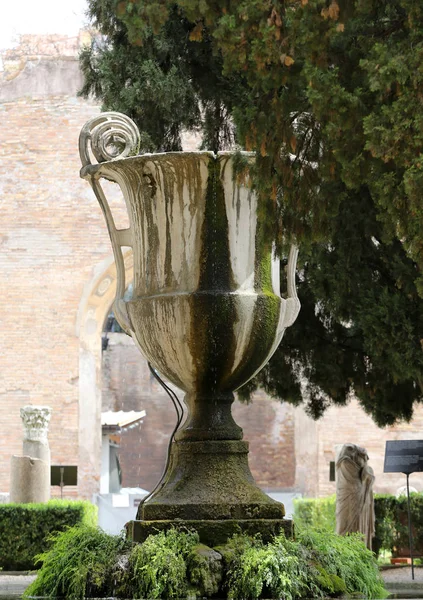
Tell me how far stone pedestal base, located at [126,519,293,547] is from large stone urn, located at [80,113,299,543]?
0.37ft

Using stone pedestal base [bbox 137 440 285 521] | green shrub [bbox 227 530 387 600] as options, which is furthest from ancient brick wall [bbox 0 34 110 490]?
green shrub [bbox 227 530 387 600]

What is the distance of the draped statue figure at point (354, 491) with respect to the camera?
10.1 metres

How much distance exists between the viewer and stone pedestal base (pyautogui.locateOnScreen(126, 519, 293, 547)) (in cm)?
466

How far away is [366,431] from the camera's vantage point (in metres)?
16.5

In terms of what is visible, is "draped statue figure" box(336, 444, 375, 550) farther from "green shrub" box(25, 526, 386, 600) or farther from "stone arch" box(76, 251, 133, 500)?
"stone arch" box(76, 251, 133, 500)

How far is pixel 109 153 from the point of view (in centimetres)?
536

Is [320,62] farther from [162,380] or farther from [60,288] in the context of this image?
[60,288]

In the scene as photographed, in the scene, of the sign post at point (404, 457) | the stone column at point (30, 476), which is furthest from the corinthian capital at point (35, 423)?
the sign post at point (404, 457)

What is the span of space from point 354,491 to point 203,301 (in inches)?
221

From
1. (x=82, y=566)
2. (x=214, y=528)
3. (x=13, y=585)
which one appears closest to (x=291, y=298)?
(x=214, y=528)

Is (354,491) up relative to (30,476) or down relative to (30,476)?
down

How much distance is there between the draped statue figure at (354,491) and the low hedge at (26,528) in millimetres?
2677

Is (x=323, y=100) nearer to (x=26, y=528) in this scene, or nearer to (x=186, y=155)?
(x=186, y=155)

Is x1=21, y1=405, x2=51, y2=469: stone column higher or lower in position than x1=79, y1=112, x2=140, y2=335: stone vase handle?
lower
